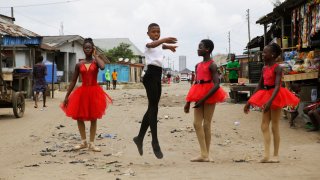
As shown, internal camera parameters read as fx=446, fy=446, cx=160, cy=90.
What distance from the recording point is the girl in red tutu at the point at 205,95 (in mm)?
6246

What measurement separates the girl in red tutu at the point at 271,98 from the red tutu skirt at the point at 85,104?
246 centimetres

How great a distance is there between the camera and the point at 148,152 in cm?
724

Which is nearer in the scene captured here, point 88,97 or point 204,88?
point 204,88

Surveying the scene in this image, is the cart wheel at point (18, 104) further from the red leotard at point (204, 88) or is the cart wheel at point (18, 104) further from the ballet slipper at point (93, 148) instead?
the red leotard at point (204, 88)

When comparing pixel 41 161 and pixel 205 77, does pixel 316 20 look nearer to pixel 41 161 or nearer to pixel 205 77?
pixel 205 77

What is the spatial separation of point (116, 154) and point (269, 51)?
2.78m

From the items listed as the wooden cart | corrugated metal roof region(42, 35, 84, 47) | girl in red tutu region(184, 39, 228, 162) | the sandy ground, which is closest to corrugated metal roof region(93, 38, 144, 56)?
corrugated metal roof region(42, 35, 84, 47)

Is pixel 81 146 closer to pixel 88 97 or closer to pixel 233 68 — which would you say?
pixel 88 97

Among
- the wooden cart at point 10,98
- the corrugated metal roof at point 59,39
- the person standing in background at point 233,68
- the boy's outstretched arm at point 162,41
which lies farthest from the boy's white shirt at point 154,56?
the corrugated metal roof at point 59,39

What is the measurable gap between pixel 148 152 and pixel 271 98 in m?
2.22

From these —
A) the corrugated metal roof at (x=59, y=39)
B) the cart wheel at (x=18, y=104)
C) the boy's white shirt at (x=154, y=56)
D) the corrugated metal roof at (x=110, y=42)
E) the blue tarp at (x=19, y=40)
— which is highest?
the corrugated metal roof at (x=110, y=42)

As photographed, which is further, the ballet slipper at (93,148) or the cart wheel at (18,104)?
the cart wheel at (18,104)

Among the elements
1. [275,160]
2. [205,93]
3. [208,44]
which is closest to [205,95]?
[205,93]

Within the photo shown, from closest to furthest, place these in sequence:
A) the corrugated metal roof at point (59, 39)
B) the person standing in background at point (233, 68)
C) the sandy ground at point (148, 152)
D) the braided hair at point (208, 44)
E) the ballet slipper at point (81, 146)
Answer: the sandy ground at point (148, 152), the braided hair at point (208, 44), the ballet slipper at point (81, 146), the person standing in background at point (233, 68), the corrugated metal roof at point (59, 39)
